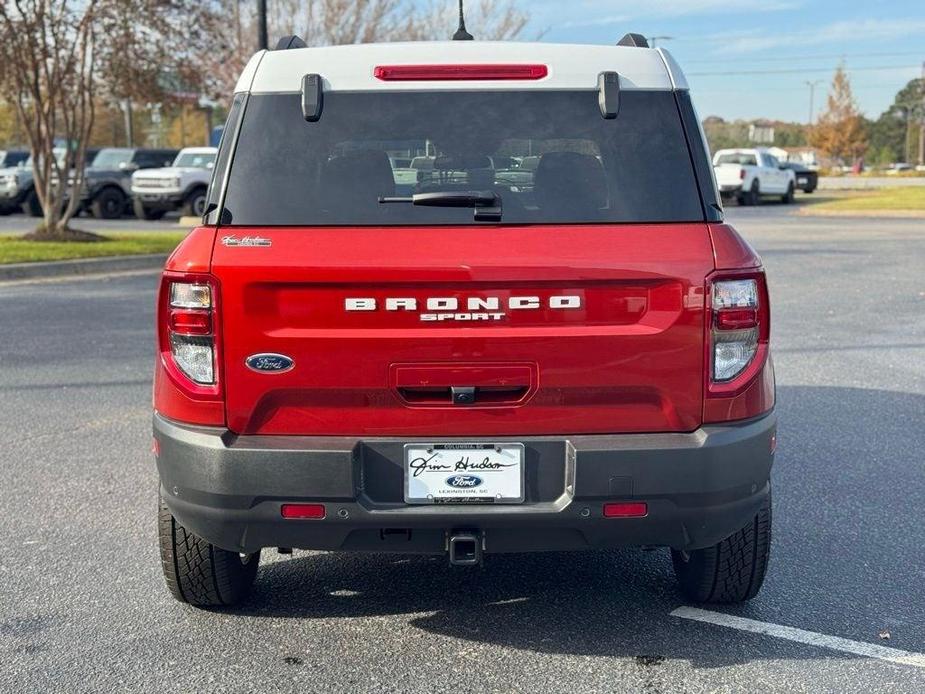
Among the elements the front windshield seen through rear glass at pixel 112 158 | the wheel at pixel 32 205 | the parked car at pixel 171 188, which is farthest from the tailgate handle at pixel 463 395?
the wheel at pixel 32 205

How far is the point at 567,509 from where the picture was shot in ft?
11.1

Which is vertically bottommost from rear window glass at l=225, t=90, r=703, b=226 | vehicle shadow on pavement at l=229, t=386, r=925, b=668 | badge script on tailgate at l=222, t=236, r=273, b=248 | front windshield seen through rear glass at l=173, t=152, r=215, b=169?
vehicle shadow on pavement at l=229, t=386, r=925, b=668

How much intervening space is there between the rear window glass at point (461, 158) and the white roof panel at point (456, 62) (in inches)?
1.3

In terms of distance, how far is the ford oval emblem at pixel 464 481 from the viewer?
11.2 ft

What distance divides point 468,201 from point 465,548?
41.6 inches

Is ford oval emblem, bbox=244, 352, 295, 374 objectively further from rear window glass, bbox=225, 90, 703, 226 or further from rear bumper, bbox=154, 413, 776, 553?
rear window glass, bbox=225, 90, 703, 226

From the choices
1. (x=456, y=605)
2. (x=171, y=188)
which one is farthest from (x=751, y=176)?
(x=456, y=605)

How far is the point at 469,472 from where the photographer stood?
3400 mm

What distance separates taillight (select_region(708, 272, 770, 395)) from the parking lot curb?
13.6 meters

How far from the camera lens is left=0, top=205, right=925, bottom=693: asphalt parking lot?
354 cm

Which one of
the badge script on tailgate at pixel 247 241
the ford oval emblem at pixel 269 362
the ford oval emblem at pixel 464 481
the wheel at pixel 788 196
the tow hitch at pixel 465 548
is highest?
the badge script on tailgate at pixel 247 241

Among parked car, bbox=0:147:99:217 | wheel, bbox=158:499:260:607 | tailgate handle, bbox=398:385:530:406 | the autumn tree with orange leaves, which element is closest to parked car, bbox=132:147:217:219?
parked car, bbox=0:147:99:217

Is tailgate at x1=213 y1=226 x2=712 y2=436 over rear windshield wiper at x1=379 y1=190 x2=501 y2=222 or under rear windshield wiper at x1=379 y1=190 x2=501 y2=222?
under

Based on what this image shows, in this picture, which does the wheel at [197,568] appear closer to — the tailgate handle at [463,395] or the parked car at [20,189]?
the tailgate handle at [463,395]
